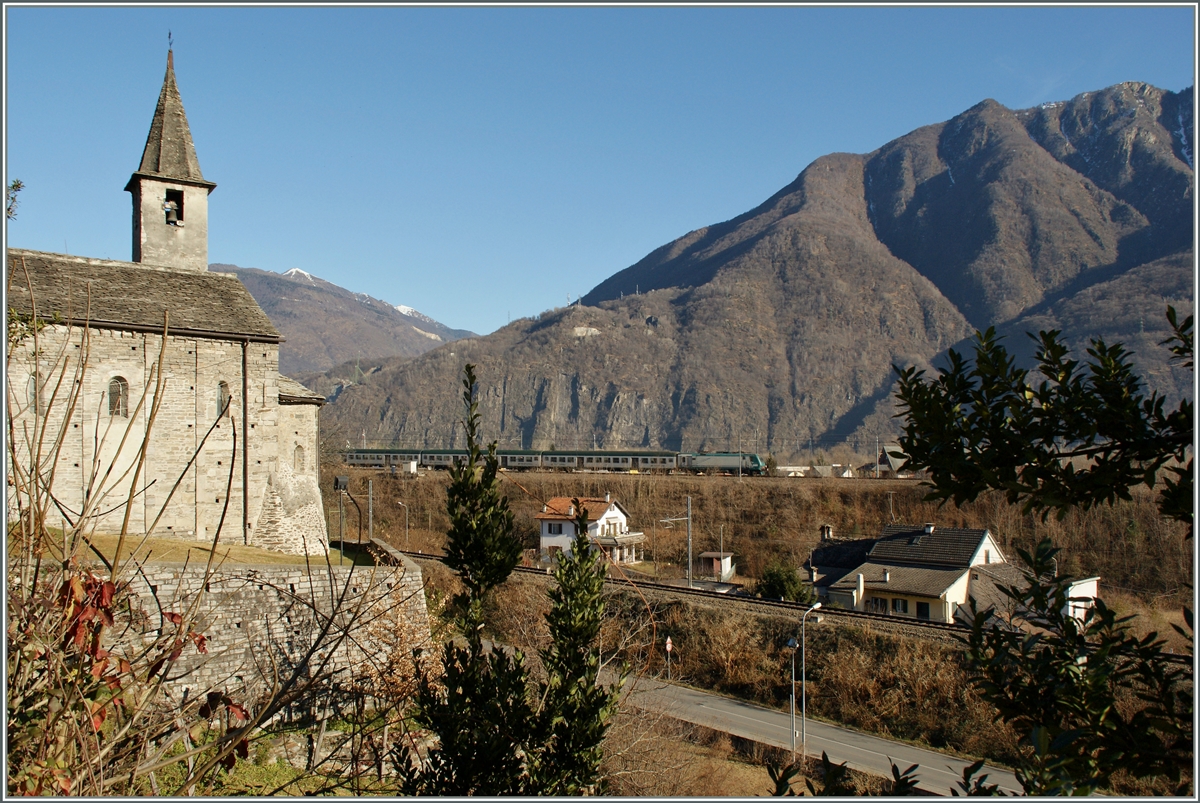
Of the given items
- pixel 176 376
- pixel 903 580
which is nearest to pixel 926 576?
pixel 903 580

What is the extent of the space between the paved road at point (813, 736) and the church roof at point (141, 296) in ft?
49.4

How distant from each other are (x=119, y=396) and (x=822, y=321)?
503ft

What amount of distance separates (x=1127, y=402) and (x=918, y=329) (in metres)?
168

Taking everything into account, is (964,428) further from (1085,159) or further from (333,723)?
(1085,159)

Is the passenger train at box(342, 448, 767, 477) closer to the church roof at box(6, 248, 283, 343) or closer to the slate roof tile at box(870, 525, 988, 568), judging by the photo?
the slate roof tile at box(870, 525, 988, 568)

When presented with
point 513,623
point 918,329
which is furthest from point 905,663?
point 918,329

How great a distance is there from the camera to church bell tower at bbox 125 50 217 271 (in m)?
23.4

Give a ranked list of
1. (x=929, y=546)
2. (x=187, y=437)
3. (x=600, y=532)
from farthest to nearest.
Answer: (x=600, y=532) → (x=929, y=546) → (x=187, y=437)

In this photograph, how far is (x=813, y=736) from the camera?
23.8 meters

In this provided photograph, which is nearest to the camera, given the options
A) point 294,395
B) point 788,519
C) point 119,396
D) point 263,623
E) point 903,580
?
point 263,623

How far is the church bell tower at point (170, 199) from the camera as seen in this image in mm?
23438

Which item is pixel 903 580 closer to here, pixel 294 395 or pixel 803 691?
pixel 803 691

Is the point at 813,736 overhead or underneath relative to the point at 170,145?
underneath

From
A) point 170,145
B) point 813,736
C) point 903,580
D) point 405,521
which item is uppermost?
point 170,145
